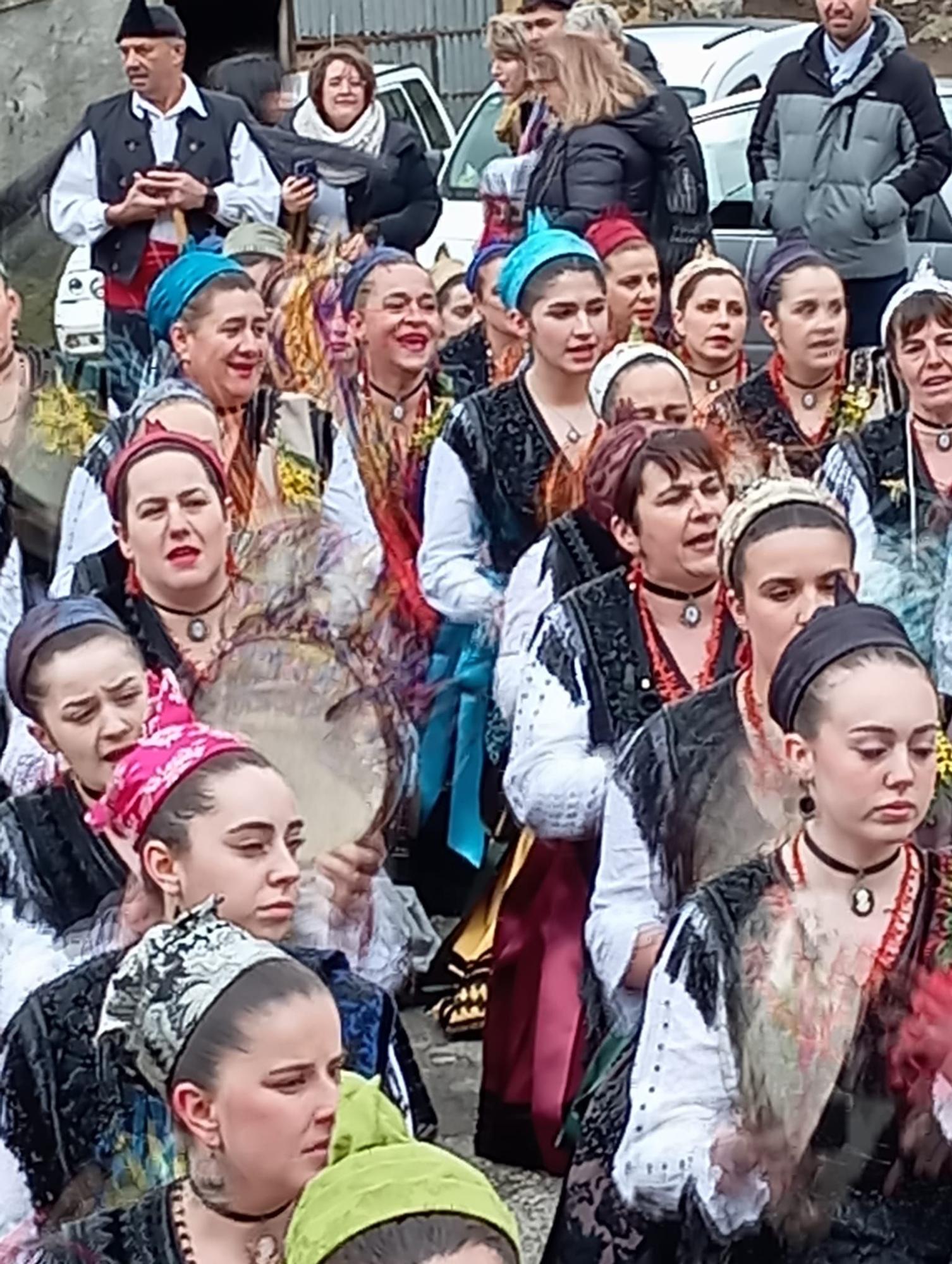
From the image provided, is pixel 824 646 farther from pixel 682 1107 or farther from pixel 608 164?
pixel 608 164

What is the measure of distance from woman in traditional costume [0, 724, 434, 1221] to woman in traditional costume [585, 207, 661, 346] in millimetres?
3730

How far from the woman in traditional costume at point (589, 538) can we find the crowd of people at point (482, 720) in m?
0.02

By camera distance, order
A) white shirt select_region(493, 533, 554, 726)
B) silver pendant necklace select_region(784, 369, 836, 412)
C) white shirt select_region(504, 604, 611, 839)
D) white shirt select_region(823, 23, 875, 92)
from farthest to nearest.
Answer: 1. white shirt select_region(823, 23, 875, 92)
2. silver pendant necklace select_region(784, 369, 836, 412)
3. white shirt select_region(493, 533, 554, 726)
4. white shirt select_region(504, 604, 611, 839)

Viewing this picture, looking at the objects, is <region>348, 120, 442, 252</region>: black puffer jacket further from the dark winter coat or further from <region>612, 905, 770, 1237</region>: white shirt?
<region>612, 905, 770, 1237</region>: white shirt

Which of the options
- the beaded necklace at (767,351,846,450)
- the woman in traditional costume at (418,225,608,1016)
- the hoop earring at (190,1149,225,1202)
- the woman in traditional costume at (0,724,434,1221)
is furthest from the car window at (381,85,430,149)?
A: the hoop earring at (190,1149,225,1202)

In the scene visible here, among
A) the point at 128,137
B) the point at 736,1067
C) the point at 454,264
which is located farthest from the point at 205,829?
the point at 454,264

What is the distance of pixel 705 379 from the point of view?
23.2 feet

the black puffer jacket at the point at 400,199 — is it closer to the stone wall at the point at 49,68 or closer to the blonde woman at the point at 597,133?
the blonde woman at the point at 597,133

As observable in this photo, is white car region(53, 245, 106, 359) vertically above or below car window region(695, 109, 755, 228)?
below

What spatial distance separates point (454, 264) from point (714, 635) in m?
4.74

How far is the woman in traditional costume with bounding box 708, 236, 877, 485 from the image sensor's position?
6.61 m

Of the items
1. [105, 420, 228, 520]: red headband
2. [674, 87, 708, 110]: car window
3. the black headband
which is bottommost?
the black headband

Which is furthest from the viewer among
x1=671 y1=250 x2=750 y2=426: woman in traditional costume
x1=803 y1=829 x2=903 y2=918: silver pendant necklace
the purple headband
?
x1=671 y1=250 x2=750 y2=426: woman in traditional costume

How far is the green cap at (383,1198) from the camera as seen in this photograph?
252cm
